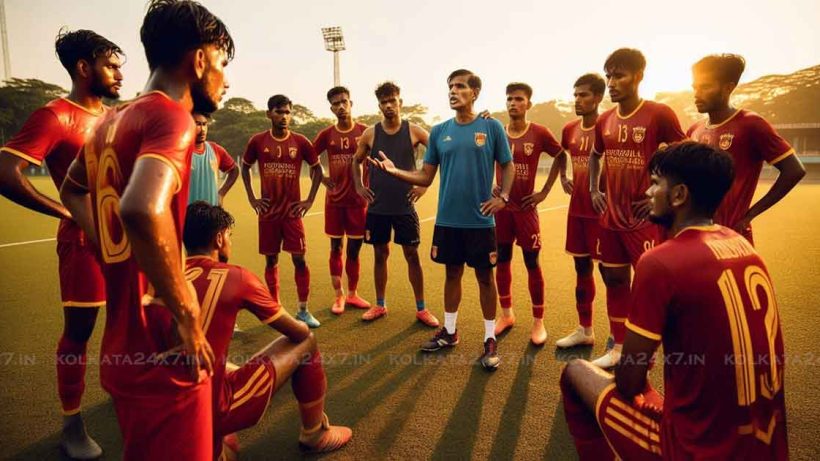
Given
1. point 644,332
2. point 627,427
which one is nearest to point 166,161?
point 644,332

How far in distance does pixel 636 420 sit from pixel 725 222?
90.4 inches

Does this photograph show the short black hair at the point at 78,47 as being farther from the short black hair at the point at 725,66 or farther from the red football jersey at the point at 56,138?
the short black hair at the point at 725,66

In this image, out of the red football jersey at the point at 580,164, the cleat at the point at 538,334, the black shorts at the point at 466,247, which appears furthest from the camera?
the red football jersey at the point at 580,164

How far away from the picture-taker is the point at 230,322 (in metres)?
2.29

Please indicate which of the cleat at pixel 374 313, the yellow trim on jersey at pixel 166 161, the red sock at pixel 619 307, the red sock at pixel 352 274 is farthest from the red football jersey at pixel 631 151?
the yellow trim on jersey at pixel 166 161

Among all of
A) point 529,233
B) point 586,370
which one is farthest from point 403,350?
point 586,370

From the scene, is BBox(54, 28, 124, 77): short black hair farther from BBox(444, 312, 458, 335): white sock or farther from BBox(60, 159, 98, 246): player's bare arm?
BBox(444, 312, 458, 335): white sock

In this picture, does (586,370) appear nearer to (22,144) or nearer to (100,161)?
(100,161)

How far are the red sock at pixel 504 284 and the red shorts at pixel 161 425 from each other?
386 cm

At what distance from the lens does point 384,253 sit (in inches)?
224

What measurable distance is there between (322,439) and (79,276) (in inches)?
72.3

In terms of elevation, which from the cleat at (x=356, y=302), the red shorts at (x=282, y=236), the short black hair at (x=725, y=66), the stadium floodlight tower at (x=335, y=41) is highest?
the stadium floodlight tower at (x=335, y=41)

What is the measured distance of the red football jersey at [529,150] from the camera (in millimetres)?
5379

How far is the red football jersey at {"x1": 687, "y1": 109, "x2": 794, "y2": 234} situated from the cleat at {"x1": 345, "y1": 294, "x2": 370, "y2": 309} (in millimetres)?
3865
